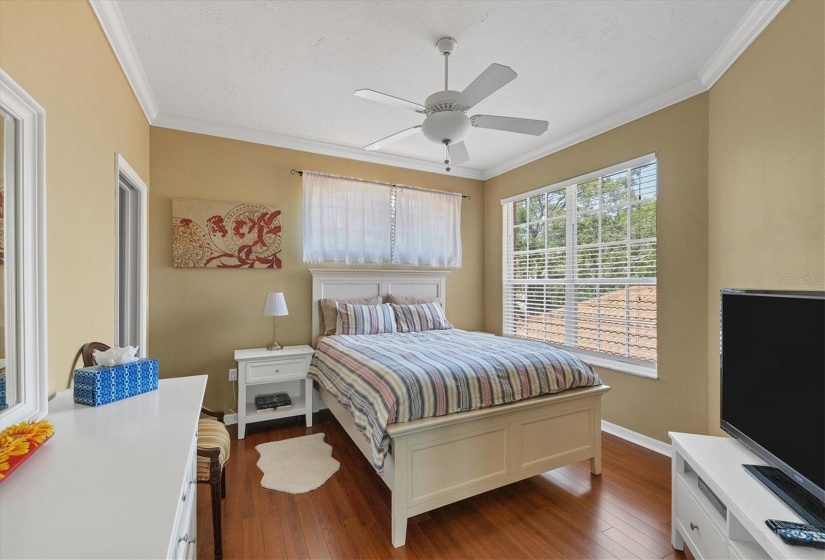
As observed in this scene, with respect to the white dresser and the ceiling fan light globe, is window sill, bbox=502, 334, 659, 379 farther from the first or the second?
the white dresser

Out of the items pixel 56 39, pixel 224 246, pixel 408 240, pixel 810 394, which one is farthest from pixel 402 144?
pixel 810 394

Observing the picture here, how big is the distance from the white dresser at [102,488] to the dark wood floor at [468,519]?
100cm

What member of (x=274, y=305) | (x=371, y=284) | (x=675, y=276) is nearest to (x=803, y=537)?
(x=675, y=276)

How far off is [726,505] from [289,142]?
13.3ft

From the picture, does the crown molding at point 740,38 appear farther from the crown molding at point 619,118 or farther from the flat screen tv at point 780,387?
the flat screen tv at point 780,387

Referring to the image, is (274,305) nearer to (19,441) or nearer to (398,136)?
(398,136)

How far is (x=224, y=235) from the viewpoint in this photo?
11.2 feet

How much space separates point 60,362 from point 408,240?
10.6 feet

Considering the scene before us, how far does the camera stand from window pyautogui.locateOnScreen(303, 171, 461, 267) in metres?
3.80

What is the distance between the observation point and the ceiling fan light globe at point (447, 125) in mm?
2020

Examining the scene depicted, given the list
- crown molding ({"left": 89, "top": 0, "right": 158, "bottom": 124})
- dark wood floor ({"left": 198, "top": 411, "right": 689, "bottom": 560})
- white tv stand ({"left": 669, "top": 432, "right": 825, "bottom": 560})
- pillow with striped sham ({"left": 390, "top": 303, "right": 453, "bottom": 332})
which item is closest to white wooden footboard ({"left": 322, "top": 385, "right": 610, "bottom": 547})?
dark wood floor ({"left": 198, "top": 411, "right": 689, "bottom": 560})

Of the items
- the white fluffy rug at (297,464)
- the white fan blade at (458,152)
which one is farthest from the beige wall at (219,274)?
the white fan blade at (458,152)

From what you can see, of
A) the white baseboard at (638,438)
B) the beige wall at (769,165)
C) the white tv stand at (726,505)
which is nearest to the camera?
the white tv stand at (726,505)

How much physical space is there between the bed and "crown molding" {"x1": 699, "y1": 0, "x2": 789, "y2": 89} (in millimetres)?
2232
